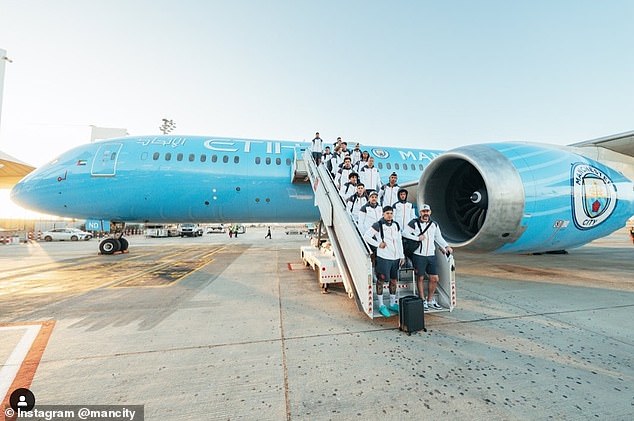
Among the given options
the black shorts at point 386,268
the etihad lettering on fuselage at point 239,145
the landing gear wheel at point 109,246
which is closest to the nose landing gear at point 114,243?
the landing gear wheel at point 109,246

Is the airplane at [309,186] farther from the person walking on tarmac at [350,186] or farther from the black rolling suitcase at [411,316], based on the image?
the black rolling suitcase at [411,316]

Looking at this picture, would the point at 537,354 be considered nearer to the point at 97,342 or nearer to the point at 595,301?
the point at 595,301

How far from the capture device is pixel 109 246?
39.7 feet

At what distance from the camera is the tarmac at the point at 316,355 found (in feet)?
6.84

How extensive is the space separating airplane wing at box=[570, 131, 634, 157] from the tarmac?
3094mm

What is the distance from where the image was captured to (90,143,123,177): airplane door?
9.43 meters

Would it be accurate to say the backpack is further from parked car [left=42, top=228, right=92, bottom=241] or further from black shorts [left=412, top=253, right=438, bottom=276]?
parked car [left=42, top=228, right=92, bottom=241]

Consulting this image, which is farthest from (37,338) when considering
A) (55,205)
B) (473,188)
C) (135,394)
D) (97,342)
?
(55,205)

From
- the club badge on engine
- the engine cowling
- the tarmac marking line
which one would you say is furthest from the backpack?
the tarmac marking line

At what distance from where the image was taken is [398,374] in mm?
2488

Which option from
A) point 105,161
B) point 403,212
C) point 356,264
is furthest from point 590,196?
point 105,161

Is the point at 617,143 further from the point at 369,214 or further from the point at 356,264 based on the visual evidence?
the point at 356,264

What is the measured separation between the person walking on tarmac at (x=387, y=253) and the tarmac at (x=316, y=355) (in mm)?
480

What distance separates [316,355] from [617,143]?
786 centimetres
